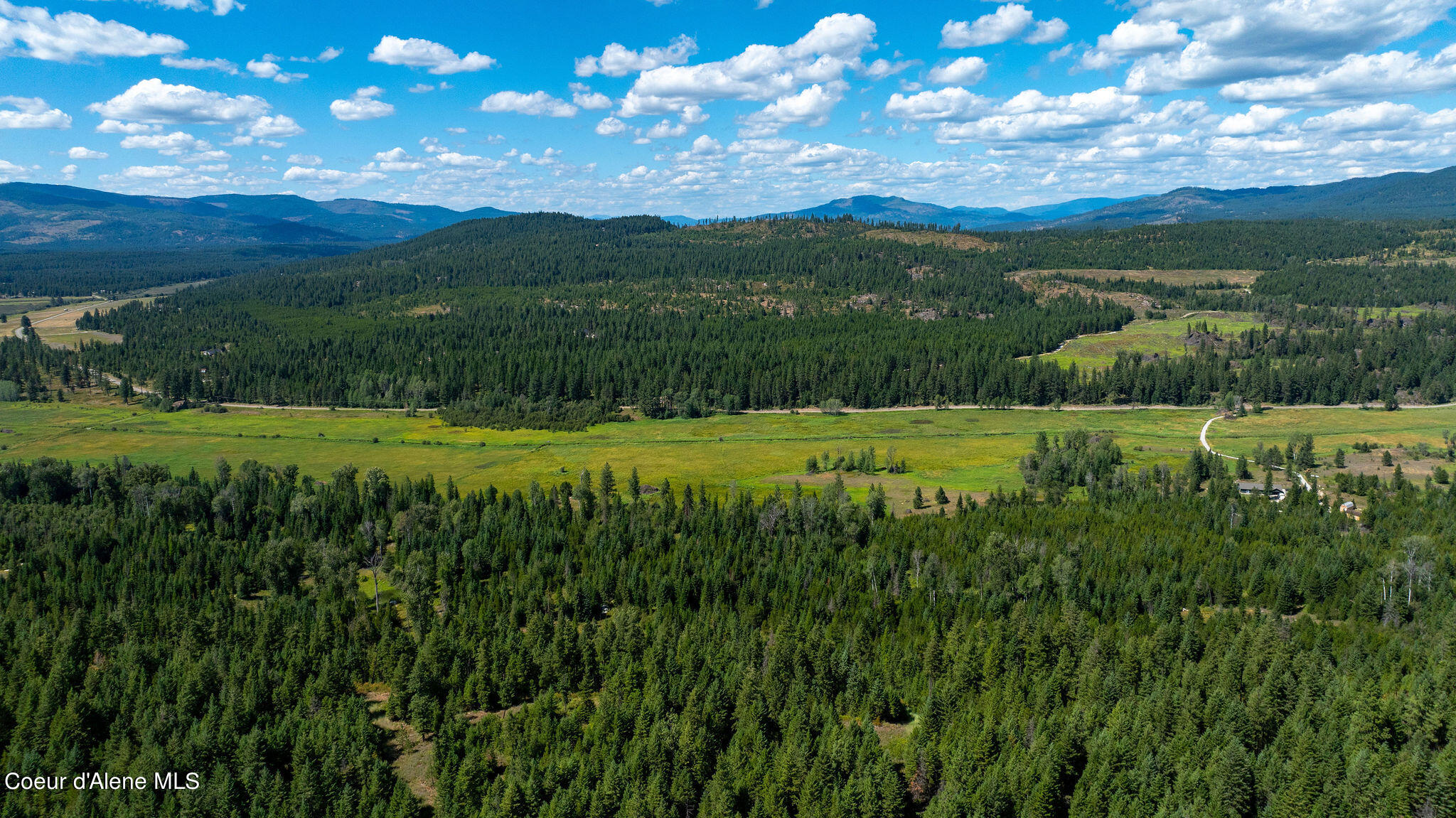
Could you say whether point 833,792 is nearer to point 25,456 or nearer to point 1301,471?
point 1301,471

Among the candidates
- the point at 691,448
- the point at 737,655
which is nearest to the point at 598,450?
the point at 691,448

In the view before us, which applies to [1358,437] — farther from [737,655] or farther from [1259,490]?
[737,655]

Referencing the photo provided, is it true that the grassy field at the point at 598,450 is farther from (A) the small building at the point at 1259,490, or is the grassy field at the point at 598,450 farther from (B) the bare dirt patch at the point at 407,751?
(B) the bare dirt patch at the point at 407,751

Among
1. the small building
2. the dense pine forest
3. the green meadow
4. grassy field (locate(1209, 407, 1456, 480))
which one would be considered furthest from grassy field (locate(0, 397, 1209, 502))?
the dense pine forest

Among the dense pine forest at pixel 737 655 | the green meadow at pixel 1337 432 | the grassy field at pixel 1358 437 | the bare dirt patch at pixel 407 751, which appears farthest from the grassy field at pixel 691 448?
the bare dirt patch at pixel 407 751

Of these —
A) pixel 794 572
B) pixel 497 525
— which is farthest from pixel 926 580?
pixel 497 525

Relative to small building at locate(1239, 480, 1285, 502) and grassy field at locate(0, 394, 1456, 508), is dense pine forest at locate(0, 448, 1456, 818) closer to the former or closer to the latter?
small building at locate(1239, 480, 1285, 502)
